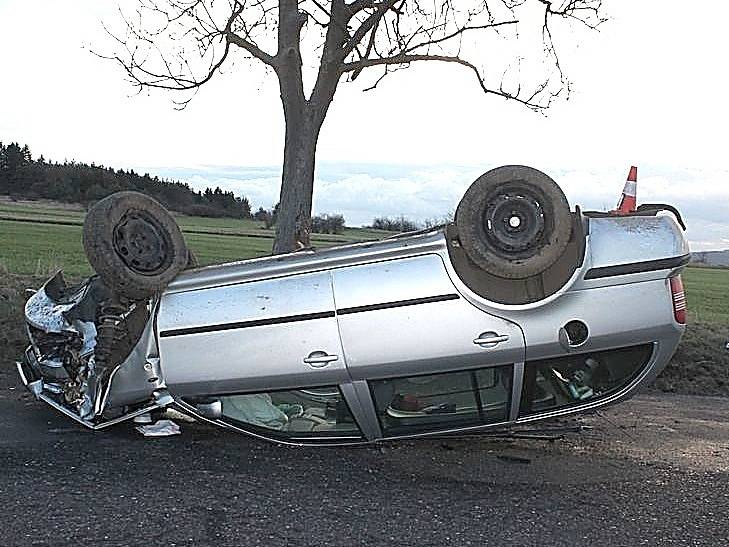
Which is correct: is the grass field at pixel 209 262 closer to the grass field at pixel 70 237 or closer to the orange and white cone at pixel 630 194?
→ the grass field at pixel 70 237

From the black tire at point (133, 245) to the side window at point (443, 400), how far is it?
1.43m

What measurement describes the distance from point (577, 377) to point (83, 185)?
5109cm

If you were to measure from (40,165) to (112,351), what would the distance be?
55177 millimetres

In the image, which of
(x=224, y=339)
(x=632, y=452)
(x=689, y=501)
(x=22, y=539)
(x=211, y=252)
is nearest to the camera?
(x=22, y=539)

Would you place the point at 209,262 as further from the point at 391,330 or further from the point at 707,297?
the point at 707,297

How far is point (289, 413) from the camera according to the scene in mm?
5020

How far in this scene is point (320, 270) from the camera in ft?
16.1

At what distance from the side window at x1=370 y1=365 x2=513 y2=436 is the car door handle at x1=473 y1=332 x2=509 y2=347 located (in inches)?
6.6

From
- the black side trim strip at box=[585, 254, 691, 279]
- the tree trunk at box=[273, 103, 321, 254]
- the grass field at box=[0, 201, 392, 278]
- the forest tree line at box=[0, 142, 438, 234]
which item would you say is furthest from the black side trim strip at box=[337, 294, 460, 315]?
the forest tree line at box=[0, 142, 438, 234]

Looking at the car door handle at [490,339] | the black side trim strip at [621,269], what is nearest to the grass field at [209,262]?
the car door handle at [490,339]

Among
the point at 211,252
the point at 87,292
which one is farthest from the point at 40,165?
the point at 87,292

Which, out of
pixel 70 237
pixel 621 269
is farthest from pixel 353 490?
pixel 70 237

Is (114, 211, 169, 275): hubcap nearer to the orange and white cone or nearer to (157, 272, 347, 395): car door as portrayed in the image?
(157, 272, 347, 395): car door

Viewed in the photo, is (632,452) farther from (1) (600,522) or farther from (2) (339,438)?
(2) (339,438)
